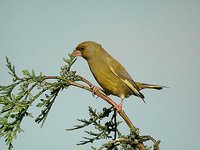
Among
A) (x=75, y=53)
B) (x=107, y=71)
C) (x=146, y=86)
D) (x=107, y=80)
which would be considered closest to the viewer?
(x=107, y=80)

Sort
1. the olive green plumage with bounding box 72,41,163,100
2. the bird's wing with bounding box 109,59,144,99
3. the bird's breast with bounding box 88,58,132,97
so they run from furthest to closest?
the bird's wing with bounding box 109,59,144,99 < the olive green plumage with bounding box 72,41,163,100 < the bird's breast with bounding box 88,58,132,97

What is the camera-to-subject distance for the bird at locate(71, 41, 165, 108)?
656 centimetres

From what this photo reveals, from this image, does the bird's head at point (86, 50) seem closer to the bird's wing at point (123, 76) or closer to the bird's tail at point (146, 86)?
the bird's wing at point (123, 76)

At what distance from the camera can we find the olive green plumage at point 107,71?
6.57m

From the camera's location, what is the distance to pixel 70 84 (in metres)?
3.72

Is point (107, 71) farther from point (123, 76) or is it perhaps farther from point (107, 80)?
point (123, 76)

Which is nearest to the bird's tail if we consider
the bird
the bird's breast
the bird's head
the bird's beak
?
the bird

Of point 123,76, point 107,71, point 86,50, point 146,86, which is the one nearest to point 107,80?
point 107,71

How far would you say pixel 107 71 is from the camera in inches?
271

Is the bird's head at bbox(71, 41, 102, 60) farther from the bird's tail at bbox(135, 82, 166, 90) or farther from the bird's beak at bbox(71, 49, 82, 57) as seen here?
the bird's tail at bbox(135, 82, 166, 90)

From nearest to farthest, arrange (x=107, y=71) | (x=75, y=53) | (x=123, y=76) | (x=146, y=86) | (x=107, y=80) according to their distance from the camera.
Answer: (x=107, y=80) → (x=75, y=53) → (x=107, y=71) → (x=123, y=76) → (x=146, y=86)

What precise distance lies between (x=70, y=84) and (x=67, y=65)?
61cm

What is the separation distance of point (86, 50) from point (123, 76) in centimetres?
90

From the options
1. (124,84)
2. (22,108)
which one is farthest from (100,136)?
(124,84)
